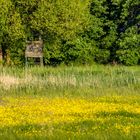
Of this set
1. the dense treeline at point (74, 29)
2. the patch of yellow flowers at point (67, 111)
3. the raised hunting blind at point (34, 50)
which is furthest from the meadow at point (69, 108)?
the dense treeline at point (74, 29)

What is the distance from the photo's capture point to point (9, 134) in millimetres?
13438

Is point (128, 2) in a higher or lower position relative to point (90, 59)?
higher

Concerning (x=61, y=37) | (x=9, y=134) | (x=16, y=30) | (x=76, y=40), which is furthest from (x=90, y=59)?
(x=9, y=134)

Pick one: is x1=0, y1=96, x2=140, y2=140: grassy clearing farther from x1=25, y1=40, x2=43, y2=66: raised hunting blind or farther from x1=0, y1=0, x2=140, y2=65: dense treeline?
x1=0, y1=0, x2=140, y2=65: dense treeline

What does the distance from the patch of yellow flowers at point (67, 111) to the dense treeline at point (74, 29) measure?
74.4 feet

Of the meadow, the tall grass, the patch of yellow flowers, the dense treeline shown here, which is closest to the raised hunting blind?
the dense treeline

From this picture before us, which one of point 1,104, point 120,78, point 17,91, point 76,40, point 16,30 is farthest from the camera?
point 76,40

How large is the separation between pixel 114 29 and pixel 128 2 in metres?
2.99

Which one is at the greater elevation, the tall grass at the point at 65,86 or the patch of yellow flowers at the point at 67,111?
the patch of yellow flowers at the point at 67,111

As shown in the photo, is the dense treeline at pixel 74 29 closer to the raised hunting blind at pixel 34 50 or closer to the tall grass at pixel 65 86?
the raised hunting blind at pixel 34 50

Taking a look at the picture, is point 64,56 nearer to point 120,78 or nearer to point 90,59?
point 90,59

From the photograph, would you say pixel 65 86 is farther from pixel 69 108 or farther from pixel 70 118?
pixel 70 118

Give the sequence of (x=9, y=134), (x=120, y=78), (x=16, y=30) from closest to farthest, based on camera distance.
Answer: (x=9, y=134) → (x=120, y=78) → (x=16, y=30)

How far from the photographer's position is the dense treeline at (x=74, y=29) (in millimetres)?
46688
